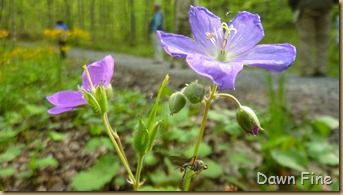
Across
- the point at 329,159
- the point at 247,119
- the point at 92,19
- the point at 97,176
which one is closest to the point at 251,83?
the point at 329,159

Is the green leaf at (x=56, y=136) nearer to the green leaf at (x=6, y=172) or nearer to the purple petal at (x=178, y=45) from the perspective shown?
the green leaf at (x=6, y=172)

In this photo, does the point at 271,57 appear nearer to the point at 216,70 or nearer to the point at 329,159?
the point at 216,70

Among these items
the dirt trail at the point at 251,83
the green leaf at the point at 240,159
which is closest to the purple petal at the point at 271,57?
the dirt trail at the point at 251,83

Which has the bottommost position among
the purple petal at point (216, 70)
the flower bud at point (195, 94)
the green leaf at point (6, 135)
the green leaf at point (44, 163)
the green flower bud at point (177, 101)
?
the green leaf at point (44, 163)

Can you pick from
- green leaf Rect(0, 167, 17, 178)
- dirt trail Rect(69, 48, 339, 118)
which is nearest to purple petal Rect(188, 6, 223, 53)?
dirt trail Rect(69, 48, 339, 118)

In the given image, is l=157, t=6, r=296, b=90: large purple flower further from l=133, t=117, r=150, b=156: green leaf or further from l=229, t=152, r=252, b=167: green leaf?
l=229, t=152, r=252, b=167: green leaf

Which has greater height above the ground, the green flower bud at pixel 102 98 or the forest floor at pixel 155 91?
the green flower bud at pixel 102 98
